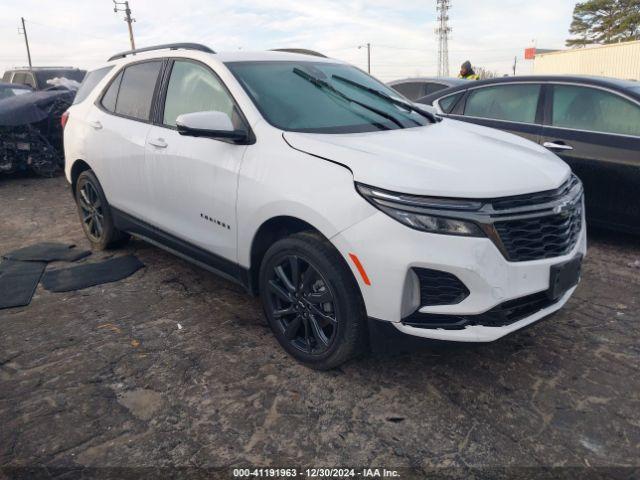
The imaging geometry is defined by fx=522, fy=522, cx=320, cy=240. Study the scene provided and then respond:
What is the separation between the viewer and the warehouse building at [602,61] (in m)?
29.3

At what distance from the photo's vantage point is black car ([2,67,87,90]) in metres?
14.0

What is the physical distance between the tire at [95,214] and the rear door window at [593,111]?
4144 millimetres

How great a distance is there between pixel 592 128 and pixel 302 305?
3.43 metres

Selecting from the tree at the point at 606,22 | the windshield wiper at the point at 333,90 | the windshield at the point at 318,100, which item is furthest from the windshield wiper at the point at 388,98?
the tree at the point at 606,22

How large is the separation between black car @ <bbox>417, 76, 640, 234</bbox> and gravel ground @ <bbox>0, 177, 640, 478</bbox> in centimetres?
105

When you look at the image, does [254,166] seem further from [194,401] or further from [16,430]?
[16,430]

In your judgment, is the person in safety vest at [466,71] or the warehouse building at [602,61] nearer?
the person in safety vest at [466,71]

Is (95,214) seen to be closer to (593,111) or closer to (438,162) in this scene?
(438,162)

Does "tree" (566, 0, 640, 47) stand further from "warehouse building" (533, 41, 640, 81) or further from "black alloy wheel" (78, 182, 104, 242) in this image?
"black alloy wheel" (78, 182, 104, 242)

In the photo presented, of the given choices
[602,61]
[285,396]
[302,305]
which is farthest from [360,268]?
[602,61]

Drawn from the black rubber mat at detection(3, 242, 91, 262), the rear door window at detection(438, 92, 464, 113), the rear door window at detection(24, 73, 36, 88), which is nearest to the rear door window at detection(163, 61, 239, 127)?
the black rubber mat at detection(3, 242, 91, 262)

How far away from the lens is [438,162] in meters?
2.50

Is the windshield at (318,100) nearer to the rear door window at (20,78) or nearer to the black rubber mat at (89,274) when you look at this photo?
the black rubber mat at (89,274)

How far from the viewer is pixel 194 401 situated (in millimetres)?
2625
